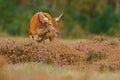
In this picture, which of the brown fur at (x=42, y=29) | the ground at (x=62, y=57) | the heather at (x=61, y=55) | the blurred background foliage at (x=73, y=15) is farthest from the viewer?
the blurred background foliage at (x=73, y=15)

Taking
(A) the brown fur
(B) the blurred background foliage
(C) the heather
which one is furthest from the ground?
(B) the blurred background foliage

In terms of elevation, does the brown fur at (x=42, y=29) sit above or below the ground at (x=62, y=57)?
above

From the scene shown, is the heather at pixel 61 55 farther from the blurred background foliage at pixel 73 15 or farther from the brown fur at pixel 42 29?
the blurred background foliage at pixel 73 15

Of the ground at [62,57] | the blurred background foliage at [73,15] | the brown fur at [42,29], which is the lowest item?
the ground at [62,57]

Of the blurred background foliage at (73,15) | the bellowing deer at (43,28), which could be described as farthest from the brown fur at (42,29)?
the blurred background foliage at (73,15)

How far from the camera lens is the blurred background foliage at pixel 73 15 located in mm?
31969

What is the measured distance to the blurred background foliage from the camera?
32.0 metres

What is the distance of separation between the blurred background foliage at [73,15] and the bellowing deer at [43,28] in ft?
43.5

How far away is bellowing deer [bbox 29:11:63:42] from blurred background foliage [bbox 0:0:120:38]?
43.5 ft

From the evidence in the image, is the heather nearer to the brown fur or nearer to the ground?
the ground

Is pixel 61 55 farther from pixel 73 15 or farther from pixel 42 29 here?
pixel 73 15

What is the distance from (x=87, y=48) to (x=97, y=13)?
19975 millimetres

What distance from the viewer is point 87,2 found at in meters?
36.4

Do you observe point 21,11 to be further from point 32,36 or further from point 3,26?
point 32,36
